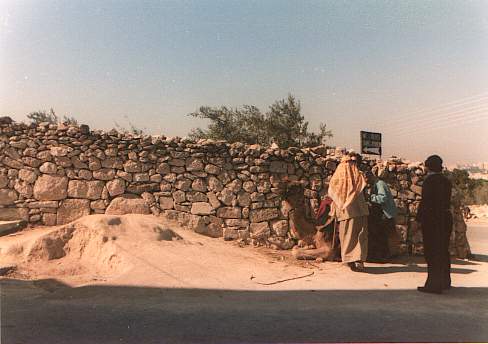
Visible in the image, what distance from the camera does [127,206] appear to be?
7.14 metres

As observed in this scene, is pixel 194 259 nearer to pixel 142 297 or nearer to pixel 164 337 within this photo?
pixel 142 297

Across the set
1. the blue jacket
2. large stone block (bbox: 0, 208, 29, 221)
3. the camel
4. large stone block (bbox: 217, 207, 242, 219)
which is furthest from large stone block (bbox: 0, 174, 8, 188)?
the blue jacket

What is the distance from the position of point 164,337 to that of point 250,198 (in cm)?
474

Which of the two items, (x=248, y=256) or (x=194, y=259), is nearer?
(x=194, y=259)

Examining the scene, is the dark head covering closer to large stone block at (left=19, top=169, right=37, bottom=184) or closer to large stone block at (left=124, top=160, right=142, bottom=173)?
large stone block at (left=124, top=160, right=142, bottom=173)

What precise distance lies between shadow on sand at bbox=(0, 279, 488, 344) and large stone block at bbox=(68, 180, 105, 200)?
7.87ft

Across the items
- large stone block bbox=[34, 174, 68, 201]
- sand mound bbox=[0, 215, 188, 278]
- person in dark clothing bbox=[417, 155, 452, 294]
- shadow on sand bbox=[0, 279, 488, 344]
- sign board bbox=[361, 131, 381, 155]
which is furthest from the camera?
sign board bbox=[361, 131, 381, 155]

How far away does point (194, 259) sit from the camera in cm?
598

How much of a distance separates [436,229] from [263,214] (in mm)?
3486

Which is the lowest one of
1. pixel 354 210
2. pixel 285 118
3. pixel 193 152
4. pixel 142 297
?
pixel 142 297

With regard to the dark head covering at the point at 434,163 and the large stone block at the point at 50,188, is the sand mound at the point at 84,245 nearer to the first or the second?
the large stone block at the point at 50,188

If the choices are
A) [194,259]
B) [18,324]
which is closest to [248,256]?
[194,259]

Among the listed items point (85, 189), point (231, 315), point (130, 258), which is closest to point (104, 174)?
point (85, 189)

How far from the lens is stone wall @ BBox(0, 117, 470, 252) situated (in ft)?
23.0
